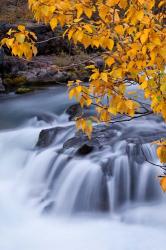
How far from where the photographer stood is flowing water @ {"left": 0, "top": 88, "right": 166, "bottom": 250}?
629 centimetres

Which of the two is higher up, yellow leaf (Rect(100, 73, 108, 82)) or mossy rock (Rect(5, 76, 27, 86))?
yellow leaf (Rect(100, 73, 108, 82))

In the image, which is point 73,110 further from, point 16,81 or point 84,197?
point 84,197

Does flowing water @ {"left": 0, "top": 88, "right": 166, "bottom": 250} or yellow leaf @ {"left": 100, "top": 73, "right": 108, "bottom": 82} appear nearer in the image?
yellow leaf @ {"left": 100, "top": 73, "right": 108, "bottom": 82}

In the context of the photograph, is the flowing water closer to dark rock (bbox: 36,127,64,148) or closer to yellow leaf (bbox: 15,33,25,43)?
dark rock (bbox: 36,127,64,148)

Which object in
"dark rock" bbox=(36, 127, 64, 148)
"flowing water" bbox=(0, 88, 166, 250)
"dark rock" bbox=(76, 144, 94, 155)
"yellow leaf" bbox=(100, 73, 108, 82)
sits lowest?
"flowing water" bbox=(0, 88, 166, 250)

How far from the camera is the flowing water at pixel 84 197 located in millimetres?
6285

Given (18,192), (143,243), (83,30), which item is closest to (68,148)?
(18,192)

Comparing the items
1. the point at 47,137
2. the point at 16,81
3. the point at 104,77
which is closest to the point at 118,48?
the point at 104,77

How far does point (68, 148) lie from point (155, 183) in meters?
1.97

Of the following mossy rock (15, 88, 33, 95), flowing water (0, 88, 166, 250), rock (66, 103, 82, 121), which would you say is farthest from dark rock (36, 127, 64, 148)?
mossy rock (15, 88, 33, 95)

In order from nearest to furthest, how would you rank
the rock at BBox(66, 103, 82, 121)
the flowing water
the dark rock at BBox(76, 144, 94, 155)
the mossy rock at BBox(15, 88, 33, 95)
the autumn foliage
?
the autumn foliage, the flowing water, the dark rock at BBox(76, 144, 94, 155), the rock at BBox(66, 103, 82, 121), the mossy rock at BBox(15, 88, 33, 95)

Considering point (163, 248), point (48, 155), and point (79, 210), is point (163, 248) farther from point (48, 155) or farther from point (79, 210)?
point (48, 155)

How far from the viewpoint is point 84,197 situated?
710 cm

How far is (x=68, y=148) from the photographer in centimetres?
818
